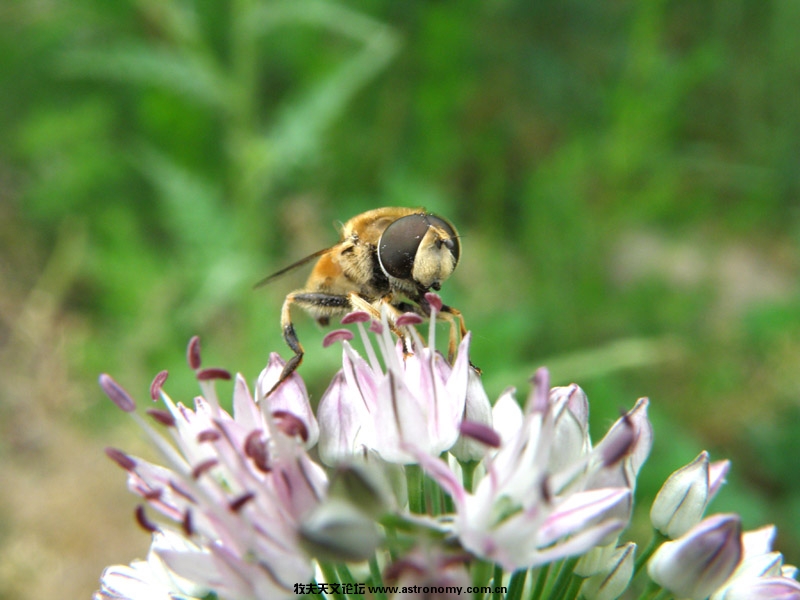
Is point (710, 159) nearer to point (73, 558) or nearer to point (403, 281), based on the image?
point (403, 281)

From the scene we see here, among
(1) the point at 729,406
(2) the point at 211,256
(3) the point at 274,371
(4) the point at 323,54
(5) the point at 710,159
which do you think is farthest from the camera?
(5) the point at 710,159

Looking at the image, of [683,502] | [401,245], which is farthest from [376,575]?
[401,245]

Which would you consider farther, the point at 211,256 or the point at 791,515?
the point at 211,256

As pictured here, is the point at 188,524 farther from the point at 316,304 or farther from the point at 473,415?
the point at 316,304

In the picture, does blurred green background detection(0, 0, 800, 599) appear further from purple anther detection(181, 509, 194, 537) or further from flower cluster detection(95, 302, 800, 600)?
purple anther detection(181, 509, 194, 537)

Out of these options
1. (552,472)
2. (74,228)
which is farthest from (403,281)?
(74,228)

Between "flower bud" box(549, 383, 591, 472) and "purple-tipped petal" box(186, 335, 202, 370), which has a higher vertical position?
"purple-tipped petal" box(186, 335, 202, 370)

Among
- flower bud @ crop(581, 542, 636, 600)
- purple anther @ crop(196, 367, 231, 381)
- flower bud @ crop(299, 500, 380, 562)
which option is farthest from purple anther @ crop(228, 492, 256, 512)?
flower bud @ crop(581, 542, 636, 600)
